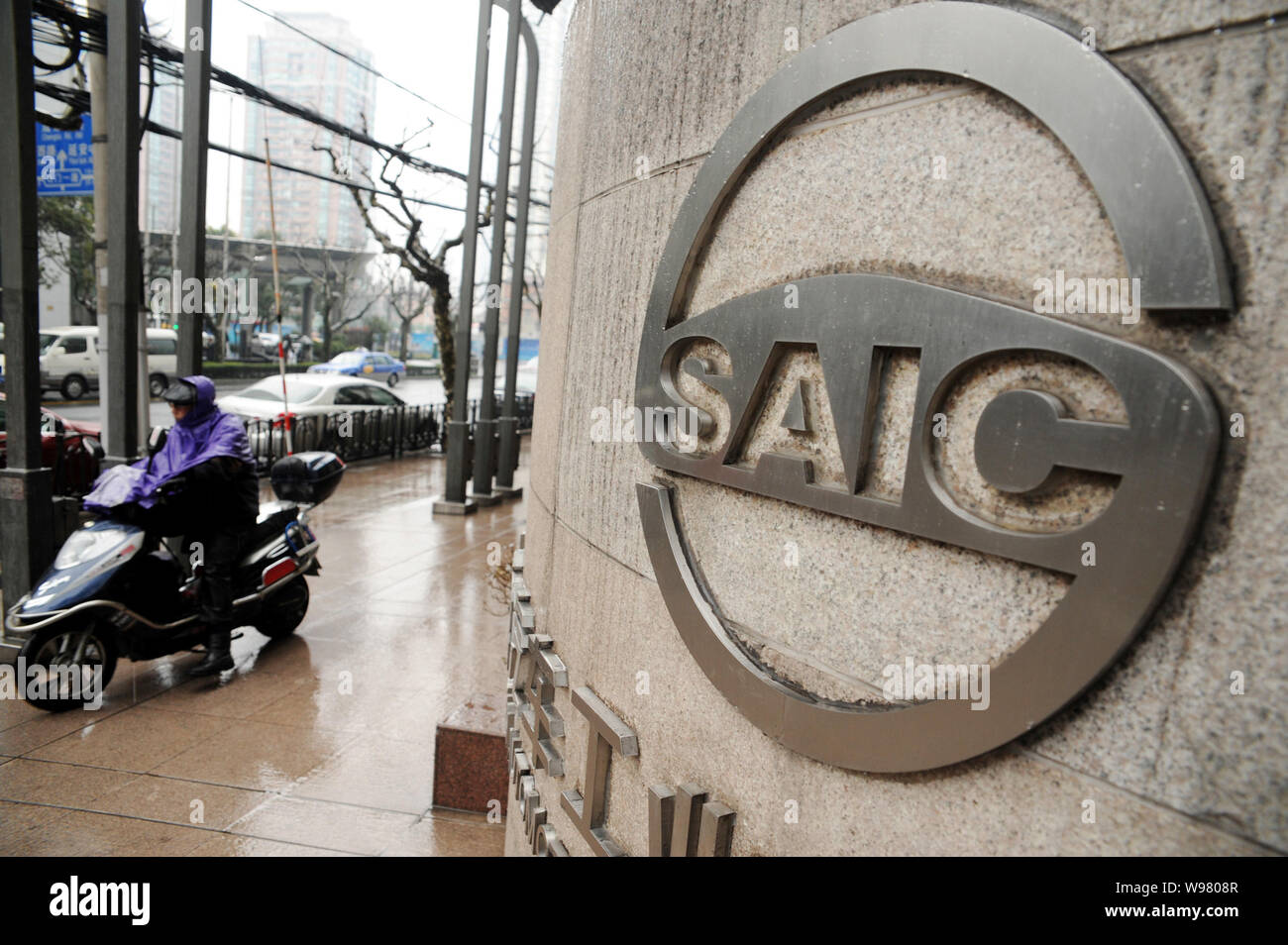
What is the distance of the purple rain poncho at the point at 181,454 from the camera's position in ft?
17.1

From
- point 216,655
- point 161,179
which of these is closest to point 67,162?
point 216,655

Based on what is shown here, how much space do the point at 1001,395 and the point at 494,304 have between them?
1089cm

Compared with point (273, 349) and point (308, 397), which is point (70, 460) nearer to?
→ point (308, 397)

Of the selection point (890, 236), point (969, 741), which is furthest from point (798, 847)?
point (890, 236)

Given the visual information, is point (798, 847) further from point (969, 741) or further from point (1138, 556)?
point (1138, 556)

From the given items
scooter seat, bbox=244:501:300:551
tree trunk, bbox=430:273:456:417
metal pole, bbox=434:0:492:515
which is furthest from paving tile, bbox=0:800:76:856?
tree trunk, bbox=430:273:456:417

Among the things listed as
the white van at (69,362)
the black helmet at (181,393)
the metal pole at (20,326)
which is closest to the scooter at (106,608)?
the black helmet at (181,393)

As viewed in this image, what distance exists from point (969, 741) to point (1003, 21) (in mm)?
1049

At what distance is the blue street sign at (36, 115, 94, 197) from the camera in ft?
30.0

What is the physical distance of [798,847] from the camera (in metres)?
1.69

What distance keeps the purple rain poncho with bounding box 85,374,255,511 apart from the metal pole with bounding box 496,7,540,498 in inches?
279

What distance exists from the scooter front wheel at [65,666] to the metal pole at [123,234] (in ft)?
6.65
